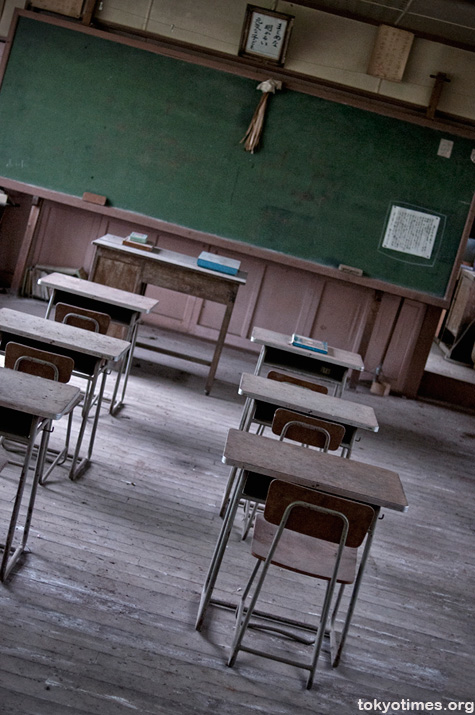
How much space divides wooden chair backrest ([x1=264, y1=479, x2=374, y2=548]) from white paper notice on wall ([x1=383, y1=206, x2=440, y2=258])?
5.01m

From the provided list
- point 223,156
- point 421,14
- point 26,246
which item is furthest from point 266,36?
point 26,246

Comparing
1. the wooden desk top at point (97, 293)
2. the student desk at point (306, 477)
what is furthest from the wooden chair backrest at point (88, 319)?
the student desk at point (306, 477)

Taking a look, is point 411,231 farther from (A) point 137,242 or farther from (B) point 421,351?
(A) point 137,242

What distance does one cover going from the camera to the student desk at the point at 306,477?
111 inches

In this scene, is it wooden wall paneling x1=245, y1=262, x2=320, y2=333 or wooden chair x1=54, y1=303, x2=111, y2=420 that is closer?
wooden chair x1=54, y1=303, x2=111, y2=420

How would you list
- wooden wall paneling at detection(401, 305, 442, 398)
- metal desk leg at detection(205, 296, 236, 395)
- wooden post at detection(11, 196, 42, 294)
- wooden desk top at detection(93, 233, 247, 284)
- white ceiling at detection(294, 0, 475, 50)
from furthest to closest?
wooden wall paneling at detection(401, 305, 442, 398) → wooden post at detection(11, 196, 42, 294) → white ceiling at detection(294, 0, 475, 50) → metal desk leg at detection(205, 296, 236, 395) → wooden desk top at detection(93, 233, 247, 284)

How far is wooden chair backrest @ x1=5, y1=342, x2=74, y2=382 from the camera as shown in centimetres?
346

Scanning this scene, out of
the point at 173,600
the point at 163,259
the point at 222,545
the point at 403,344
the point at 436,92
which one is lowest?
the point at 173,600

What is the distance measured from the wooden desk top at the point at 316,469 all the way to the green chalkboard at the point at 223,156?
4.33 metres

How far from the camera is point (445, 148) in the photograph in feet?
23.1

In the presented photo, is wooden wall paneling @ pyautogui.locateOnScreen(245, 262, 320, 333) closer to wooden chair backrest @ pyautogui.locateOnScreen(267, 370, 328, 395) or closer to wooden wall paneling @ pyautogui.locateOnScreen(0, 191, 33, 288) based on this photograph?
wooden wall paneling @ pyautogui.locateOnScreen(0, 191, 33, 288)

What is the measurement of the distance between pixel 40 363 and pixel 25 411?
2.69 ft

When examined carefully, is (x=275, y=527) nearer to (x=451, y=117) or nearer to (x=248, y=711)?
(x=248, y=711)

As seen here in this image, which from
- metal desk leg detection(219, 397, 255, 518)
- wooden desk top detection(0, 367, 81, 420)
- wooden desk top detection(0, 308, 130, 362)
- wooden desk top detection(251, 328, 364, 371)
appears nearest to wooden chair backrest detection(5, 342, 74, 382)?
wooden desk top detection(0, 308, 130, 362)
